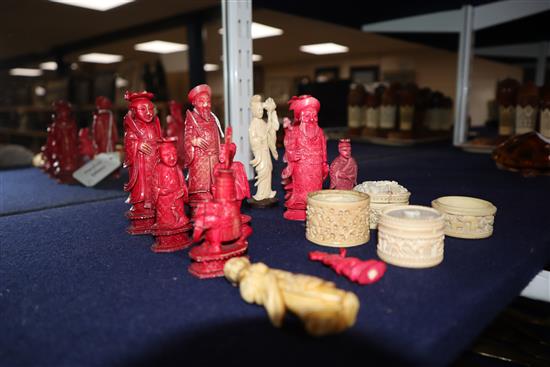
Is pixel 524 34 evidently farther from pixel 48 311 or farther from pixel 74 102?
pixel 48 311

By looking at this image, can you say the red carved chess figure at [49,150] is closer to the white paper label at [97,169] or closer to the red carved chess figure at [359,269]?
the white paper label at [97,169]

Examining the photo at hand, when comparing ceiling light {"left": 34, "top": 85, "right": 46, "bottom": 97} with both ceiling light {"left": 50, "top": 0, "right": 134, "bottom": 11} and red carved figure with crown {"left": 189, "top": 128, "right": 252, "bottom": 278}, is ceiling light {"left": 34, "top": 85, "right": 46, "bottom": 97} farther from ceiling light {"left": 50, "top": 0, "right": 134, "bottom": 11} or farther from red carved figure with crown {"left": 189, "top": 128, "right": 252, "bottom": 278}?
red carved figure with crown {"left": 189, "top": 128, "right": 252, "bottom": 278}

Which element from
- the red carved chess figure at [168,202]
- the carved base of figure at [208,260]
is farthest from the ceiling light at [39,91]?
the carved base of figure at [208,260]

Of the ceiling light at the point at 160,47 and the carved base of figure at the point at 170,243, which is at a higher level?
the ceiling light at the point at 160,47

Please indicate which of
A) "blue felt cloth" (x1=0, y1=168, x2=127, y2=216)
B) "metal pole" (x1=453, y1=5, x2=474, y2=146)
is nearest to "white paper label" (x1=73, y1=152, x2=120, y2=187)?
"blue felt cloth" (x1=0, y1=168, x2=127, y2=216)

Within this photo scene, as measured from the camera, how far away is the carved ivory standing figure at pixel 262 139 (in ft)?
4.01

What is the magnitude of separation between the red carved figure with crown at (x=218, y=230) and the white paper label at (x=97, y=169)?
101cm

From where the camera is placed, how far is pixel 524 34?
3.23m

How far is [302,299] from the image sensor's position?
58 cm

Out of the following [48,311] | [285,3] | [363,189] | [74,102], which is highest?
[285,3]

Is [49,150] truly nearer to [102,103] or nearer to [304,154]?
[102,103]

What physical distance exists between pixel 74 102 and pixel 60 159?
0.51m

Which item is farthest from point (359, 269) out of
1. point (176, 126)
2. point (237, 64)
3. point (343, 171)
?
point (176, 126)

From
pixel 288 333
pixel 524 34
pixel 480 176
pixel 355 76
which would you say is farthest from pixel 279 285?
pixel 355 76
